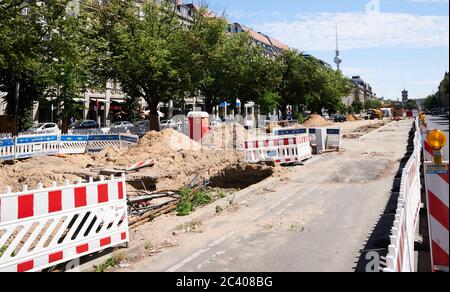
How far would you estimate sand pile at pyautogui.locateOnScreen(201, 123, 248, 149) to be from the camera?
24033 mm

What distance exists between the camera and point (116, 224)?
6.14 metres

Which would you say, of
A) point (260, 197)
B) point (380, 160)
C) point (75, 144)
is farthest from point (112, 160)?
point (380, 160)

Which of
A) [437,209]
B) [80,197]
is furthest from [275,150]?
[437,209]

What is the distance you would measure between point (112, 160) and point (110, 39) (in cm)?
1460

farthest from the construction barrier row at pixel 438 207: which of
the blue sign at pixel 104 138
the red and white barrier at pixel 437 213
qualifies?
the blue sign at pixel 104 138

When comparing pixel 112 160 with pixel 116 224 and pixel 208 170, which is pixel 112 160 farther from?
pixel 116 224

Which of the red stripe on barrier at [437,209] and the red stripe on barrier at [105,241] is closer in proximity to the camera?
the red stripe on barrier at [437,209]

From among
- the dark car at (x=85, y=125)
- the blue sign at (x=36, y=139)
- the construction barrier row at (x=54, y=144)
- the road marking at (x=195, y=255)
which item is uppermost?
the dark car at (x=85, y=125)

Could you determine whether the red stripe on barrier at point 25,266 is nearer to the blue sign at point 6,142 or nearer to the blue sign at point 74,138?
the blue sign at point 6,142

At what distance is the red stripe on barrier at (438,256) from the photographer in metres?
3.80

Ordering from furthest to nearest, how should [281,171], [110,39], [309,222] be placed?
[110,39] → [281,171] → [309,222]

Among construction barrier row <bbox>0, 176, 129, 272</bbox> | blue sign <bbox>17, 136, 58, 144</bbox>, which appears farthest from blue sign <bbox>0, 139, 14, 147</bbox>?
construction barrier row <bbox>0, 176, 129, 272</bbox>

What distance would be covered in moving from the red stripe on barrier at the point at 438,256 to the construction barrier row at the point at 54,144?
1841 centimetres

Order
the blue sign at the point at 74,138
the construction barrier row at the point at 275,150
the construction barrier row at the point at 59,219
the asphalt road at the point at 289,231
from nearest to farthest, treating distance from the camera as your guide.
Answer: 1. the construction barrier row at the point at 59,219
2. the asphalt road at the point at 289,231
3. the construction barrier row at the point at 275,150
4. the blue sign at the point at 74,138
